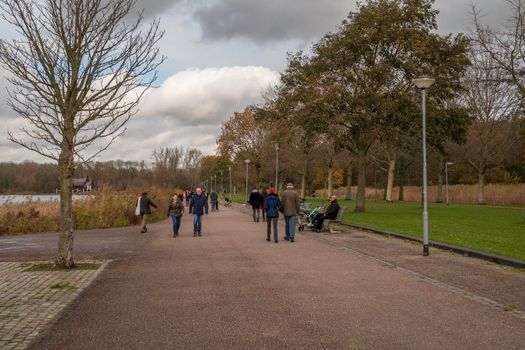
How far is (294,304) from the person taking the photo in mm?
7480

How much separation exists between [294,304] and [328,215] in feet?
41.8

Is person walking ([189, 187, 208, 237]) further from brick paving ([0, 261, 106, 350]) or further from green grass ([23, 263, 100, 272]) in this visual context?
green grass ([23, 263, 100, 272])

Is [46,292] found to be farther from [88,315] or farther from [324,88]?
[324,88]

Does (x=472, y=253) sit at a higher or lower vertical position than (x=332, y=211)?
lower

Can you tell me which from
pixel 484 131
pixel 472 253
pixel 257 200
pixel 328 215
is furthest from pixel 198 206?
pixel 484 131

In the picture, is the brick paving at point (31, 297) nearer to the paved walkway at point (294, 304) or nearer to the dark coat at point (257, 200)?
the paved walkway at point (294, 304)

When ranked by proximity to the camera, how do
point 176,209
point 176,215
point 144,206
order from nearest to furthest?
point 176,215, point 176,209, point 144,206

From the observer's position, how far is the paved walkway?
5738mm

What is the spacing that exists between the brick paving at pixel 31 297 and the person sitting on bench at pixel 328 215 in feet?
32.4

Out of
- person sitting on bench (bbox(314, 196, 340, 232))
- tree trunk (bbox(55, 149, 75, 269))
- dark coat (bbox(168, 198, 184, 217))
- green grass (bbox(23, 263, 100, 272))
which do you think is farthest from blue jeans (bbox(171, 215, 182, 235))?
tree trunk (bbox(55, 149, 75, 269))

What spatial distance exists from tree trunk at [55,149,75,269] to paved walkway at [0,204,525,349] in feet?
3.61

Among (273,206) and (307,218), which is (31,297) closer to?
(273,206)

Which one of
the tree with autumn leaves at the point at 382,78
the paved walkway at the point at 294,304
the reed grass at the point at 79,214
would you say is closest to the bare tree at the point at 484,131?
the tree with autumn leaves at the point at 382,78

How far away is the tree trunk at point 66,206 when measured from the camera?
11180 millimetres
